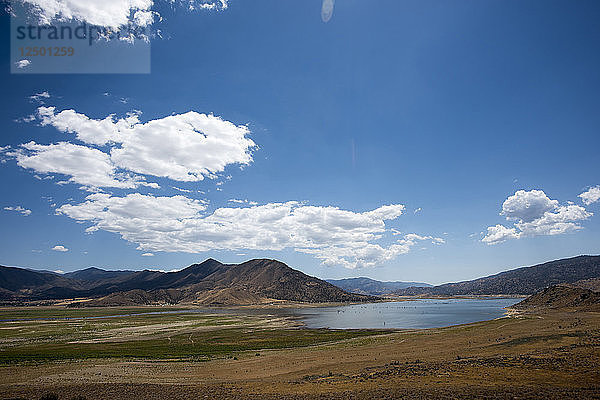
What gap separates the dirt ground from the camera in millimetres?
24891

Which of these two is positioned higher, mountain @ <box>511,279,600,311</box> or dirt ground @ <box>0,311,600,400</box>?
dirt ground @ <box>0,311,600,400</box>

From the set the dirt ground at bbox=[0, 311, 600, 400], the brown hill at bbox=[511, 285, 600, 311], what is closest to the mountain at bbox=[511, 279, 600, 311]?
the brown hill at bbox=[511, 285, 600, 311]

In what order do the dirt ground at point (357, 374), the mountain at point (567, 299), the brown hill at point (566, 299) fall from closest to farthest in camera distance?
the dirt ground at point (357, 374), the brown hill at point (566, 299), the mountain at point (567, 299)

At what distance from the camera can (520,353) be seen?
36062 mm

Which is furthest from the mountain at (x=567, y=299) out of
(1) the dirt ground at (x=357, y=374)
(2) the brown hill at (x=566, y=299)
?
(1) the dirt ground at (x=357, y=374)

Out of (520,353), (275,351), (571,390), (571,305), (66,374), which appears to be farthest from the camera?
(571,305)

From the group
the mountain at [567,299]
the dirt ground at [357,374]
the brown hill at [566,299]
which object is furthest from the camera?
the mountain at [567,299]

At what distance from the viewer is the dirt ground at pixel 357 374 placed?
2489cm

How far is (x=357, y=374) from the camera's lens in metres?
32.5

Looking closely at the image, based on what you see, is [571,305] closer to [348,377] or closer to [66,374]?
[348,377]

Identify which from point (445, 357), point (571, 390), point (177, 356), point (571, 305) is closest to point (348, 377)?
point (445, 357)

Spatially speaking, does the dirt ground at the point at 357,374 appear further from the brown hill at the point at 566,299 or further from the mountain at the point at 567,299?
the mountain at the point at 567,299

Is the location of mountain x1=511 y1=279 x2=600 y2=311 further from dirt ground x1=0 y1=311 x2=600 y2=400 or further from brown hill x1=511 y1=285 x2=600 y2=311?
dirt ground x1=0 y1=311 x2=600 y2=400

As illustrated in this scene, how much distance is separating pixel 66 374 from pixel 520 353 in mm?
51073
